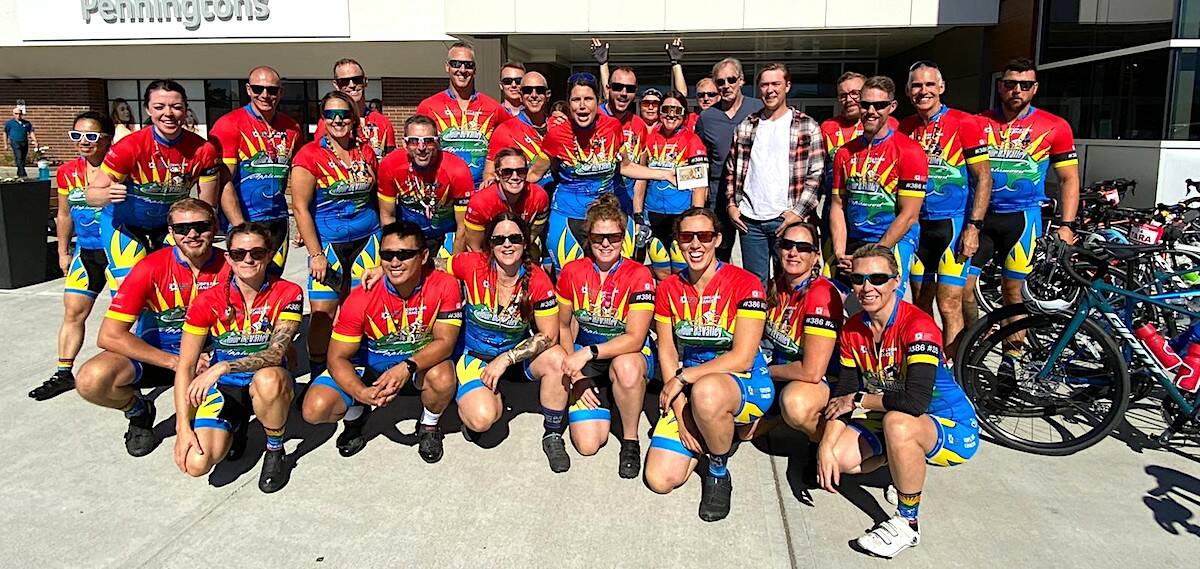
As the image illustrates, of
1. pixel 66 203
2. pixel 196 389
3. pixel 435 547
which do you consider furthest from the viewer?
pixel 66 203

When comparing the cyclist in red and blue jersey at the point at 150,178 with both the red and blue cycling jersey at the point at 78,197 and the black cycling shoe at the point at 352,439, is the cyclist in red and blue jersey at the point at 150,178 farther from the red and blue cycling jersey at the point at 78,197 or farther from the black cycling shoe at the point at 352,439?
the black cycling shoe at the point at 352,439

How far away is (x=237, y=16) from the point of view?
1702cm

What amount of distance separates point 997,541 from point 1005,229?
236cm

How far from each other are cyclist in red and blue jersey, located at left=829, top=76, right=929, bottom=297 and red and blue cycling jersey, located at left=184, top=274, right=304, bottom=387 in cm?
284

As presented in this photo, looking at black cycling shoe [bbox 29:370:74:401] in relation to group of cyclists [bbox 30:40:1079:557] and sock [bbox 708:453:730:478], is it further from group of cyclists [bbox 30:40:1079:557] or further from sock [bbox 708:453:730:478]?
sock [bbox 708:453:730:478]

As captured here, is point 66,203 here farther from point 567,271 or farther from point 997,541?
point 997,541

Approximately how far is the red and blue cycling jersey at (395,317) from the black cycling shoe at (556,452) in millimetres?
733

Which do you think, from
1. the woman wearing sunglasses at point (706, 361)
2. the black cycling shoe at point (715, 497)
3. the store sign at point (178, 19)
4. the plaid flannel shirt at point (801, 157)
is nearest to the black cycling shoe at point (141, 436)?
the woman wearing sunglasses at point (706, 361)

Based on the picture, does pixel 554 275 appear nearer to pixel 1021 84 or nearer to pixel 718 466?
pixel 718 466

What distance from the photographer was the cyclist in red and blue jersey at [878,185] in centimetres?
425

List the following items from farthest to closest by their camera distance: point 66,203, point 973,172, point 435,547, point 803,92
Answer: point 803,92
point 66,203
point 973,172
point 435,547

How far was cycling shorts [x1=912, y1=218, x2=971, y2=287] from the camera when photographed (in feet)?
15.3

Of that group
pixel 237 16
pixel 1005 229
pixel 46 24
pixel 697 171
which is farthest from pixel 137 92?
pixel 1005 229

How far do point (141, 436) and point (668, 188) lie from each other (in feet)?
10.8
